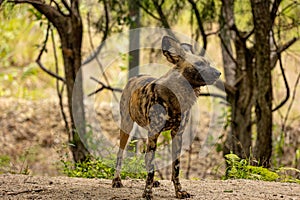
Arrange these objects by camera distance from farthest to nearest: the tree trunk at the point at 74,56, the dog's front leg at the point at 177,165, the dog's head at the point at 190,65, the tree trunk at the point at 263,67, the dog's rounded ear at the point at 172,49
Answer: the tree trunk at the point at 74,56
the tree trunk at the point at 263,67
the dog's front leg at the point at 177,165
the dog's rounded ear at the point at 172,49
the dog's head at the point at 190,65

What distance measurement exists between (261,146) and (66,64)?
10.4 feet

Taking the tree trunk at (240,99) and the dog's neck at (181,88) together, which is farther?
the tree trunk at (240,99)

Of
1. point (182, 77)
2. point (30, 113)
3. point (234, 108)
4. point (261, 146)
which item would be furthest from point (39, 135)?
point (182, 77)

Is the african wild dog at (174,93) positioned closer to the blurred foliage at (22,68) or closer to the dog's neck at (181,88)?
the dog's neck at (181,88)

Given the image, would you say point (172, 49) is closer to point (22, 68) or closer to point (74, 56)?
point (74, 56)

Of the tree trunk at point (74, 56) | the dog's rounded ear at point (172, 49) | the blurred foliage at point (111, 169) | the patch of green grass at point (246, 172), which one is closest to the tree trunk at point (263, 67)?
the patch of green grass at point (246, 172)

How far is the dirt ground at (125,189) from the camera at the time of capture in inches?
181

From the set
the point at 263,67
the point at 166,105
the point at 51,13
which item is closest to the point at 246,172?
the point at 263,67

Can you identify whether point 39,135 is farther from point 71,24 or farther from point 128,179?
point 128,179

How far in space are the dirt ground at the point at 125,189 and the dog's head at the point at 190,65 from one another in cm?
100

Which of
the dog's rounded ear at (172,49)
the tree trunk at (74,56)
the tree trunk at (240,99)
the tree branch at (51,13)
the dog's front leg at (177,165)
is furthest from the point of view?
the tree trunk at (240,99)

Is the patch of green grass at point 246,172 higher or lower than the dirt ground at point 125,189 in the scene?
higher

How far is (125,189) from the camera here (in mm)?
5043

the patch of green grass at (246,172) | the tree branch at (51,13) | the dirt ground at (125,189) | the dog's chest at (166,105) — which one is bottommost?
the dirt ground at (125,189)
